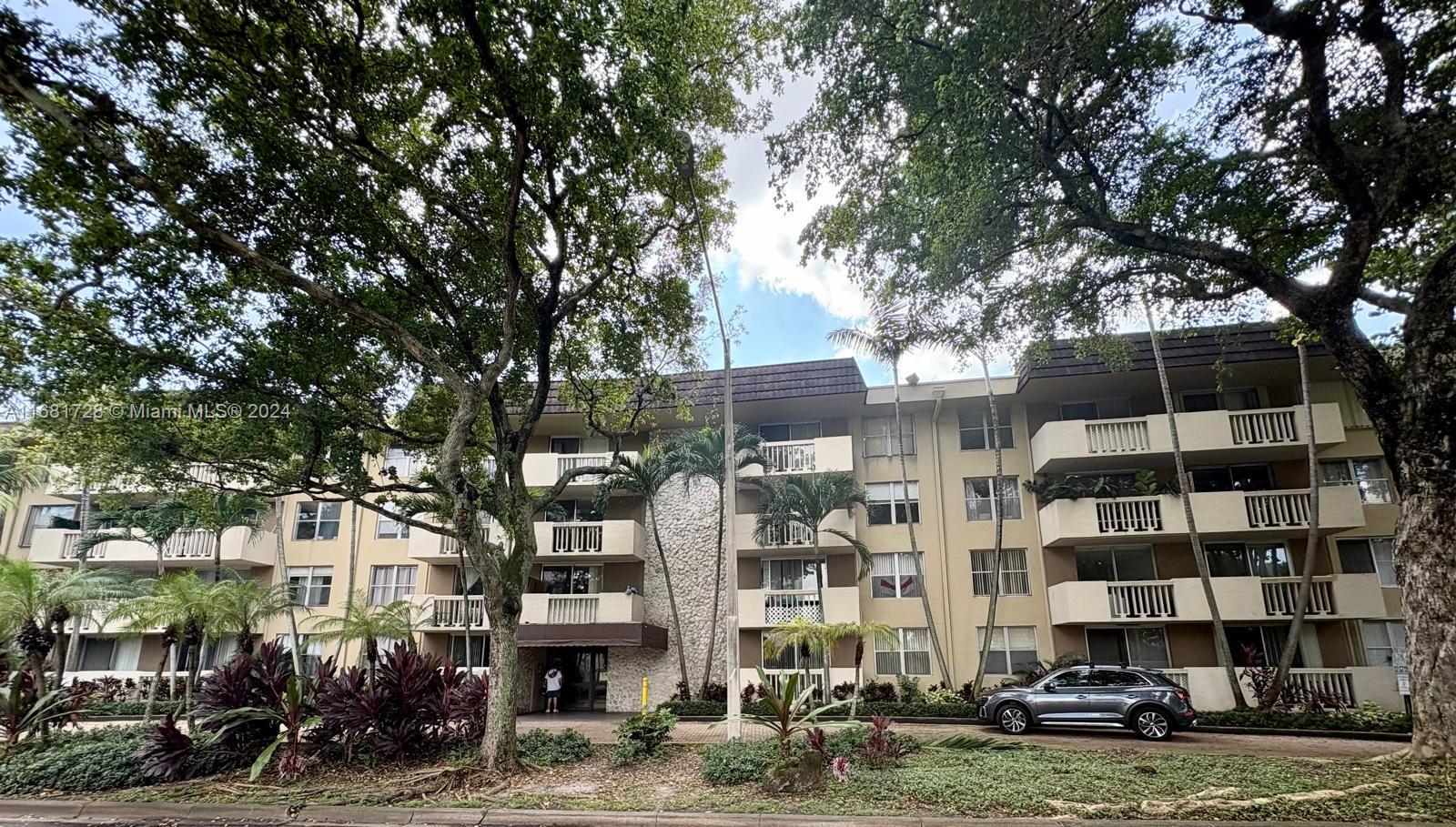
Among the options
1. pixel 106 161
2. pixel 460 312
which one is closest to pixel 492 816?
pixel 460 312

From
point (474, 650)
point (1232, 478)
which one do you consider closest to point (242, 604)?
point (474, 650)

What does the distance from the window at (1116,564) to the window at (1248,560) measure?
Result: 1475 mm

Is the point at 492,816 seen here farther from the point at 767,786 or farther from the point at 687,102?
the point at 687,102

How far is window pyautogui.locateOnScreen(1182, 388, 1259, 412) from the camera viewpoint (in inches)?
804

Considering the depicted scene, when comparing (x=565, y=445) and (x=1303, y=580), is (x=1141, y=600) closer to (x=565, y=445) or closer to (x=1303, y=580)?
(x=1303, y=580)

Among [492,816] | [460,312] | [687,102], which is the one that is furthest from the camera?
[460,312]

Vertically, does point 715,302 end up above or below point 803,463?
above

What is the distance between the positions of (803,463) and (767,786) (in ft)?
42.8

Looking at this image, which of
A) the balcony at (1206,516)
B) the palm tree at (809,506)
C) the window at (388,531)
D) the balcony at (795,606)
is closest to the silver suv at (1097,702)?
the palm tree at (809,506)

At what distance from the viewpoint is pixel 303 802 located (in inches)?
330

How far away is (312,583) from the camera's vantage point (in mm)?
24500

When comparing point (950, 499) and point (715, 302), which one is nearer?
point (715, 302)

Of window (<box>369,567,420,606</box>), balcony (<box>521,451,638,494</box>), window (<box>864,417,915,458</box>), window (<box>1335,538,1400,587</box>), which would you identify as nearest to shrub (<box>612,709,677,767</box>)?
balcony (<box>521,451,638,494</box>)

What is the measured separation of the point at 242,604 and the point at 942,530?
18.4 meters
